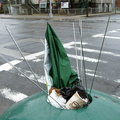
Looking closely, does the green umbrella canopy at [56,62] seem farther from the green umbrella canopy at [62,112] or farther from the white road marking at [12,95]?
the white road marking at [12,95]

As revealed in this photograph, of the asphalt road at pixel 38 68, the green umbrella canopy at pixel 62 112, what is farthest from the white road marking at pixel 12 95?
the green umbrella canopy at pixel 62 112

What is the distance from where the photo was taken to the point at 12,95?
571 cm

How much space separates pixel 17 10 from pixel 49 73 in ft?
140

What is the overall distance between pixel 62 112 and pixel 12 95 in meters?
3.70

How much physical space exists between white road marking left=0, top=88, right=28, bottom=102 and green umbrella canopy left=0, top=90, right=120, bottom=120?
9.52 ft

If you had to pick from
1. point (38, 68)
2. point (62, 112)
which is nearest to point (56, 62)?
point (62, 112)

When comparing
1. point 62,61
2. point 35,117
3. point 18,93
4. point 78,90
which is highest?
point 62,61

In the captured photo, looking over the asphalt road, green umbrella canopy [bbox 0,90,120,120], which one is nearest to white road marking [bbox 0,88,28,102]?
the asphalt road

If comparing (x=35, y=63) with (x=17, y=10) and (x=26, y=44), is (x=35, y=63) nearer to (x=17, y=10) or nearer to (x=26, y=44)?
(x=26, y=44)

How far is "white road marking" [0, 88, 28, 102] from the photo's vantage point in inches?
217

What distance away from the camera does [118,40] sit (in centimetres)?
1242

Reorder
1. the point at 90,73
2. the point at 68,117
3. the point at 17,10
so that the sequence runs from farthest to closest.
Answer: the point at 17,10
the point at 90,73
the point at 68,117

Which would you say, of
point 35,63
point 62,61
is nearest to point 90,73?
point 35,63

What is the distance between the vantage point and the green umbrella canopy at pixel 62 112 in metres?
2.21
